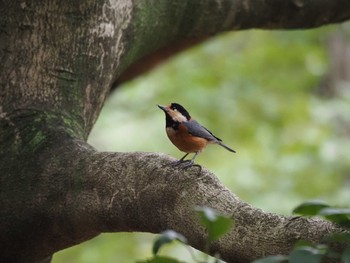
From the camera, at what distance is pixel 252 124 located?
25.6ft

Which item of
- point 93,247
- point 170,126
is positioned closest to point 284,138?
point 93,247

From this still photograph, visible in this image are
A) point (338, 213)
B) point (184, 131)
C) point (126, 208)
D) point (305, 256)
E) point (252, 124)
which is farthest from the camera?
point (252, 124)

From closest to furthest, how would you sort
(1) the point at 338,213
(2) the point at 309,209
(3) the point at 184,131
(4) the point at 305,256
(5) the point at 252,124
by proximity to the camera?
(4) the point at 305,256, (1) the point at 338,213, (2) the point at 309,209, (3) the point at 184,131, (5) the point at 252,124

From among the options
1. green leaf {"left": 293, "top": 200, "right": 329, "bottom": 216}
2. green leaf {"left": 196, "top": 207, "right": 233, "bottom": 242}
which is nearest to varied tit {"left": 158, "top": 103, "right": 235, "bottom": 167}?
green leaf {"left": 293, "top": 200, "right": 329, "bottom": 216}

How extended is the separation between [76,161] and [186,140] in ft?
1.49

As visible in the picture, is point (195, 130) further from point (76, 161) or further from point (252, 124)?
point (252, 124)

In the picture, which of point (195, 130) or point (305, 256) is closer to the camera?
point (305, 256)

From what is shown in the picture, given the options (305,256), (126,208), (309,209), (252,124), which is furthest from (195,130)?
(252,124)

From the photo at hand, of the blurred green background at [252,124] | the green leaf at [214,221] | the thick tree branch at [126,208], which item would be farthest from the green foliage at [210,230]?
the blurred green background at [252,124]

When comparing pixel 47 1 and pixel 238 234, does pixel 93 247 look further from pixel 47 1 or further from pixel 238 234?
pixel 238 234

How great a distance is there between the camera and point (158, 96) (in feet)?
25.8

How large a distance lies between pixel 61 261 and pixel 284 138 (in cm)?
250

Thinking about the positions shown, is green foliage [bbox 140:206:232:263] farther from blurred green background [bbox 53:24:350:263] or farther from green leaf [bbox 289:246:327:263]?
blurred green background [bbox 53:24:350:263]

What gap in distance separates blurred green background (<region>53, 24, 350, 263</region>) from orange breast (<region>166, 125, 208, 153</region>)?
386 cm
